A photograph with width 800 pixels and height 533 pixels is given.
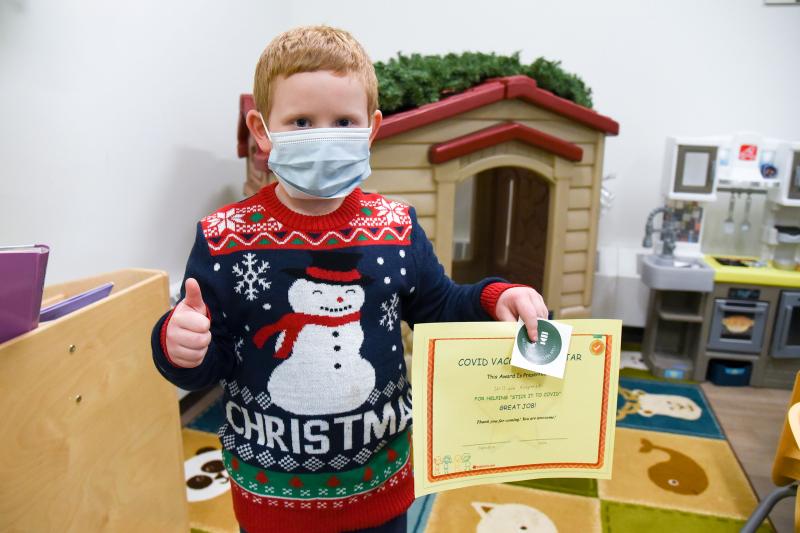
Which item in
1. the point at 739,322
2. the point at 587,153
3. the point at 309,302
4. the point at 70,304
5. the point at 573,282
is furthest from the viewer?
the point at 739,322

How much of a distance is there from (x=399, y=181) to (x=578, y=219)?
0.82 metres

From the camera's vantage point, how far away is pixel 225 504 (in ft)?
5.80

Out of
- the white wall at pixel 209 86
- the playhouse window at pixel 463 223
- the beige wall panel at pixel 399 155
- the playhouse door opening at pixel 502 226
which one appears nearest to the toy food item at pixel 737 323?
the white wall at pixel 209 86

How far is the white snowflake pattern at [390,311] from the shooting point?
94 cm

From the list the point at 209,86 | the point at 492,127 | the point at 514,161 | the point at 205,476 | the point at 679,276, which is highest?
the point at 209,86

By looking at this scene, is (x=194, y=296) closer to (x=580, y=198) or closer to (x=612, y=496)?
(x=612, y=496)

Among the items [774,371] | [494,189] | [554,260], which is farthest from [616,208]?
[774,371]

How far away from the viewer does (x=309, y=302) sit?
89 cm

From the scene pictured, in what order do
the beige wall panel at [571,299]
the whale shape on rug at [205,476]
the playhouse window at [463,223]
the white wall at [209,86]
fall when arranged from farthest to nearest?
the playhouse window at [463,223] → the beige wall panel at [571,299] → the whale shape on rug at [205,476] → the white wall at [209,86]

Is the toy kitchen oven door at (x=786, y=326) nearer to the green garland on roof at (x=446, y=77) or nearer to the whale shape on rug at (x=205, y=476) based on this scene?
the green garland on roof at (x=446, y=77)

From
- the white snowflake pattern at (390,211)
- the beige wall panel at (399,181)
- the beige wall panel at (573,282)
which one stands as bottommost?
the beige wall panel at (573,282)

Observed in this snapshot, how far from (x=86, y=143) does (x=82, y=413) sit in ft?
2.99

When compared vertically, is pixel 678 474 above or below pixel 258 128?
below

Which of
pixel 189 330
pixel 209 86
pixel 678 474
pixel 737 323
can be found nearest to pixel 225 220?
Result: pixel 189 330
